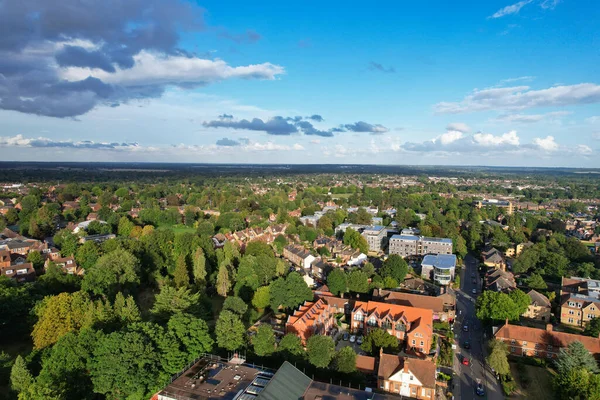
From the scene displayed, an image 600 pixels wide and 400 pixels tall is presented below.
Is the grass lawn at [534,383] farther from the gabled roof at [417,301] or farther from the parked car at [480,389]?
the gabled roof at [417,301]

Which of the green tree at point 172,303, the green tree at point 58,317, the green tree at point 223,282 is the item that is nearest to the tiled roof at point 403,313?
the green tree at point 172,303

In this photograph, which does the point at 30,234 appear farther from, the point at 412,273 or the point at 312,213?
the point at 412,273

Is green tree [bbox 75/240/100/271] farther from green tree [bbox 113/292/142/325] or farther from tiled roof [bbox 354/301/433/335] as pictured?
tiled roof [bbox 354/301/433/335]

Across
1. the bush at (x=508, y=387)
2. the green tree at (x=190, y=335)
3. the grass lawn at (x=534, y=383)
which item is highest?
the green tree at (x=190, y=335)

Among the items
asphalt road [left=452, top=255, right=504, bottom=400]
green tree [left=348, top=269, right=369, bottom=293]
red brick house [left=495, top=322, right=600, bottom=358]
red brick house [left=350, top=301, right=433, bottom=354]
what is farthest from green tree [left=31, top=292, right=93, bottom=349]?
red brick house [left=495, top=322, right=600, bottom=358]

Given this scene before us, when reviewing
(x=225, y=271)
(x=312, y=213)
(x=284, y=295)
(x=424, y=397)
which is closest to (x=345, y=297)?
(x=284, y=295)

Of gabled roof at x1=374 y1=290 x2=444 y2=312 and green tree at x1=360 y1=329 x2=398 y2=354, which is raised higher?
gabled roof at x1=374 y1=290 x2=444 y2=312
